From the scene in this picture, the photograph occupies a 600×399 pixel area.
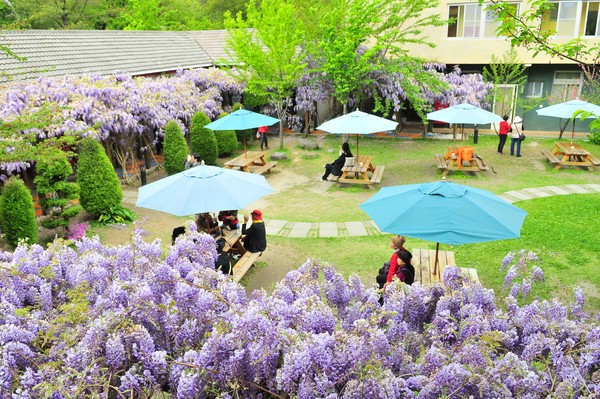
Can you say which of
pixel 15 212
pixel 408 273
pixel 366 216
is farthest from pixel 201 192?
pixel 366 216

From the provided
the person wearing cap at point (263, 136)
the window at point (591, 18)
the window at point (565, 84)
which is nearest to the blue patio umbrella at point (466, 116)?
the person wearing cap at point (263, 136)

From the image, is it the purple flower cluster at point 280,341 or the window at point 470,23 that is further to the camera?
the window at point 470,23

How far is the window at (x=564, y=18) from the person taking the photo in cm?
2248

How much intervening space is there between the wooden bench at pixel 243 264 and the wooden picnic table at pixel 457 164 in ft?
29.9

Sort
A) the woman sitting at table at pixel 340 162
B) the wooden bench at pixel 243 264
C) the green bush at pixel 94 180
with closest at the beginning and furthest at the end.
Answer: the wooden bench at pixel 243 264 < the green bush at pixel 94 180 < the woman sitting at table at pixel 340 162

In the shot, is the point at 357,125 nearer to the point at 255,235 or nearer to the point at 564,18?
the point at 255,235

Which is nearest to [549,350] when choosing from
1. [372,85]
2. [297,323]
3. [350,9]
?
[297,323]

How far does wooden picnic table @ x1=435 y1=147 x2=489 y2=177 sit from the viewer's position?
53.9 feet

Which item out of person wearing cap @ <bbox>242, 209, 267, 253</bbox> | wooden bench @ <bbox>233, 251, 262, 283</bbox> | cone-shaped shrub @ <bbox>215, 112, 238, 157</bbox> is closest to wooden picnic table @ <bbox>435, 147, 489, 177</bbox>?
cone-shaped shrub @ <bbox>215, 112, 238, 157</bbox>

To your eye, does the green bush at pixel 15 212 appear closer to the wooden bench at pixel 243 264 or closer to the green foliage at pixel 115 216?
the green foliage at pixel 115 216

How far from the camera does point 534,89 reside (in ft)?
82.1

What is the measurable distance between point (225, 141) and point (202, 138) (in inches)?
73.6

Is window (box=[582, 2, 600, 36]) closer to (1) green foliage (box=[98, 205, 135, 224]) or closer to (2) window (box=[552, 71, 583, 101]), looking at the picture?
(2) window (box=[552, 71, 583, 101])

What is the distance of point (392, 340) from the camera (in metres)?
3.28
